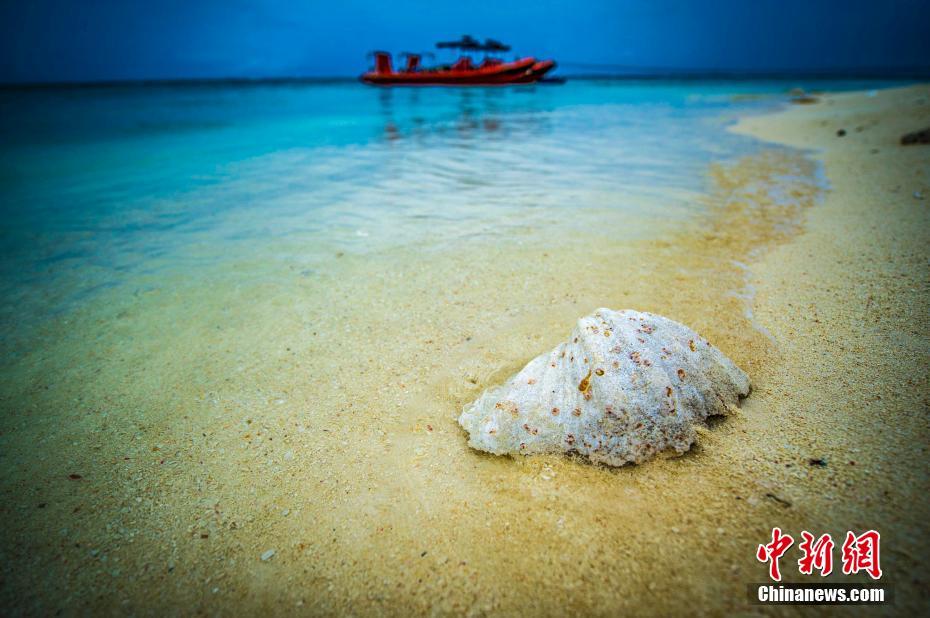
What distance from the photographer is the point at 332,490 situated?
1.99 meters

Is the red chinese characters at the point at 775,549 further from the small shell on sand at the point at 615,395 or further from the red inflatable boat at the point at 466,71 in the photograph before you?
the red inflatable boat at the point at 466,71

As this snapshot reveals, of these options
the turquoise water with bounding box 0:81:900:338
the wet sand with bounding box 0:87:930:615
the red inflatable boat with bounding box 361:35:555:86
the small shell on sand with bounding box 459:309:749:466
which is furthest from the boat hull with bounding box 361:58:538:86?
the small shell on sand with bounding box 459:309:749:466

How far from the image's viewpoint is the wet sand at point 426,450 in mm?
1562

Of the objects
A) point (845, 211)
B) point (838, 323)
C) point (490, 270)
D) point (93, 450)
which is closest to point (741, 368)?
point (838, 323)

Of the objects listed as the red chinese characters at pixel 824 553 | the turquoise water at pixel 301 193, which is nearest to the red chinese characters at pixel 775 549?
the red chinese characters at pixel 824 553

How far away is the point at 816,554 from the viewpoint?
1.46m

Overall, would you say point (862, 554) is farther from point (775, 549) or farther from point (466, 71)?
point (466, 71)

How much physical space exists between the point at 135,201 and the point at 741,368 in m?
9.66

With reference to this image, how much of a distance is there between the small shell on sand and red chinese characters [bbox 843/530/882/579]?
0.61 m

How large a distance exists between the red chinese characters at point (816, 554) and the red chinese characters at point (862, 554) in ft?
0.14

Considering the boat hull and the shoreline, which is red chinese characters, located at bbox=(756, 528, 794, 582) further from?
the boat hull

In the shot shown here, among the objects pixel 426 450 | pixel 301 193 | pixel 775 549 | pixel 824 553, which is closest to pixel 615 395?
pixel 775 549

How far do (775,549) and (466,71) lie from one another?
48601mm

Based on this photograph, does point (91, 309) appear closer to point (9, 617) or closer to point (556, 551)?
point (9, 617)
